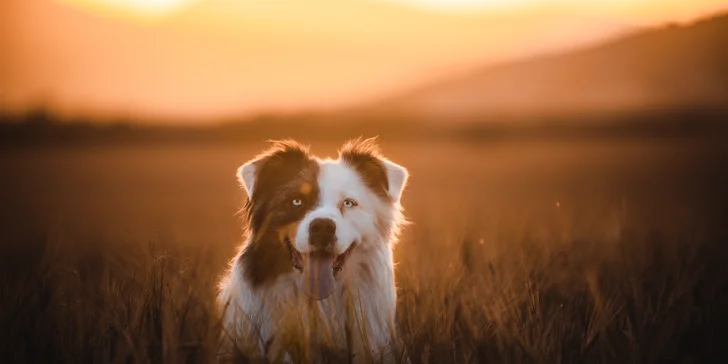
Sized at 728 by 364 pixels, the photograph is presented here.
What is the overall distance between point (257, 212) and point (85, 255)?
3.37m

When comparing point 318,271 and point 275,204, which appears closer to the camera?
point 318,271

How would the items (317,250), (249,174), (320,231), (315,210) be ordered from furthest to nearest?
(249,174) < (315,210) < (317,250) < (320,231)

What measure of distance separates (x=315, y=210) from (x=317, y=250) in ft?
0.88

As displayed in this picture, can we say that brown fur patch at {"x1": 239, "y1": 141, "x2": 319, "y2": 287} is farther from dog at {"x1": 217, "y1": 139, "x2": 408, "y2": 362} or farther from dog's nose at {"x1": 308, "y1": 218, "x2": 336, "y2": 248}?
dog's nose at {"x1": 308, "y1": 218, "x2": 336, "y2": 248}

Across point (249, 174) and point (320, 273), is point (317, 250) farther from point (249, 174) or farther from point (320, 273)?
point (249, 174)

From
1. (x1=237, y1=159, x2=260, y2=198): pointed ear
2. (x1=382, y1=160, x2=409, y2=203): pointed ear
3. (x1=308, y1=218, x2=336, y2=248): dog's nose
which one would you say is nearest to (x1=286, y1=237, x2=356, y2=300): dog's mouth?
(x1=308, y1=218, x2=336, y2=248): dog's nose

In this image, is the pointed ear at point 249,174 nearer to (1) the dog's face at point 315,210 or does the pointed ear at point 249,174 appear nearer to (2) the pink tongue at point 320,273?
(1) the dog's face at point 315,210

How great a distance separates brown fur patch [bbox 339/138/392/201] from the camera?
4.22 metres

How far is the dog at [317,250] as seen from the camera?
343 centimetres

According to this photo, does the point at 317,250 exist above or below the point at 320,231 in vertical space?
below

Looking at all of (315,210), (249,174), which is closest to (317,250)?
(315,210)

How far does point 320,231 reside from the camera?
11.3ft

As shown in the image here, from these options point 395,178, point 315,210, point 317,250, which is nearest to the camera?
point 317,250

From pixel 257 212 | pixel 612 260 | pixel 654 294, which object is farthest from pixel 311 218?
pixel 612 260
